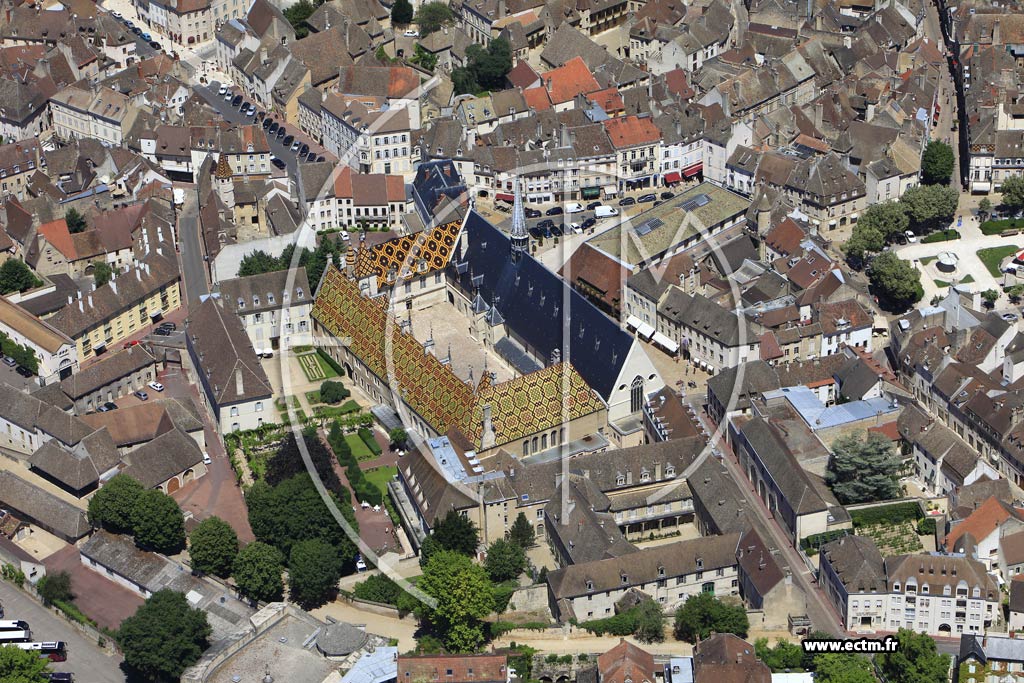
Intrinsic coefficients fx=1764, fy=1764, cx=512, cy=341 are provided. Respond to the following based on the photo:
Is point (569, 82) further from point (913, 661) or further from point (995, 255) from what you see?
point (913, 661)

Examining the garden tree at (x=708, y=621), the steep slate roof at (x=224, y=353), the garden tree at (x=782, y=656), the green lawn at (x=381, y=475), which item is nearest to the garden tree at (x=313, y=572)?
the green lawn at (x=381, y=475)

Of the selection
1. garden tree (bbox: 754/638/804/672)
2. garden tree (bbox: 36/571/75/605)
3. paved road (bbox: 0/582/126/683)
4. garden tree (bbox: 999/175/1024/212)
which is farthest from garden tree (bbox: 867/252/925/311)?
garden tree (bbox: 36/571/75/605)

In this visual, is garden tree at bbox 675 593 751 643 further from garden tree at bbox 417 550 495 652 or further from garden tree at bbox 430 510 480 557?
garden tree at bbox 430 510 480 557

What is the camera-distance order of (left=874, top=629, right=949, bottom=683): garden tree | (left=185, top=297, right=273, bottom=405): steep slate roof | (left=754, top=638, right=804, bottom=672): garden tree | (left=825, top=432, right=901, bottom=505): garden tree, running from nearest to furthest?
(left=874, top=629, right=949, bottom=683): garden tree
(left=754, top=638, right=804, bottom=672): garden tree
(left=825, top=432, right=901, bottom=505): garden tree
(left=185, top=297, right=273, bottom=405): steep slate roof

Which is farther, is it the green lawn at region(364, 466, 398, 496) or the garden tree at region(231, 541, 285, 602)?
the green lawn at region(364, 466, 398, 496)

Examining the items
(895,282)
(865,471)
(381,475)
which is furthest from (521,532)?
(895,282)
